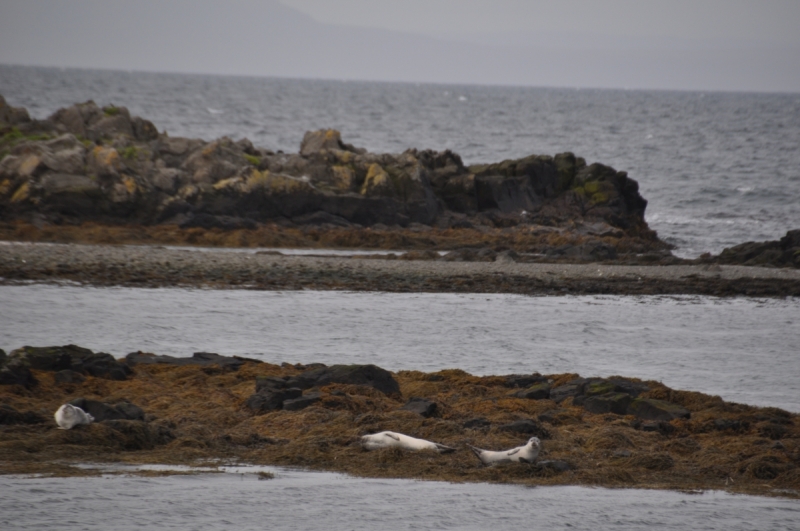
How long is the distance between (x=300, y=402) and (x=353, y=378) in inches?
49.5

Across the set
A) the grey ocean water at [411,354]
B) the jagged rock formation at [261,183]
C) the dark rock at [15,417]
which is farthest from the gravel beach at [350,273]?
the dark rock at [15,417]

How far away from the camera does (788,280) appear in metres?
25.6

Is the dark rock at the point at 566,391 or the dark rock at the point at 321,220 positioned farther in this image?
the dark rock at the point at 321,220

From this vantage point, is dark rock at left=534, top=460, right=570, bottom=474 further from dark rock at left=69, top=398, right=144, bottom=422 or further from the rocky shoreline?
dark rock at left=69, top=398, right=144, bottom=422

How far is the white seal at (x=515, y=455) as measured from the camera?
9.77 meters

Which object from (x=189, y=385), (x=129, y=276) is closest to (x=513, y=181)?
(x=129, y=276)

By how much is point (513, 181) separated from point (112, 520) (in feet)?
94.9

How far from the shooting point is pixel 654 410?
485 inches

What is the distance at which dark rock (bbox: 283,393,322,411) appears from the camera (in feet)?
39.1

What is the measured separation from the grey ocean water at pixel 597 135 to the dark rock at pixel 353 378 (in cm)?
2162

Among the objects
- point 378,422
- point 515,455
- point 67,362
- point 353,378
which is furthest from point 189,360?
point 515,455

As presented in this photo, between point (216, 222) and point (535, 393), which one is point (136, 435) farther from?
point (216, 222)

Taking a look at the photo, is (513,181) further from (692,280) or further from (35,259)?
(35,259)

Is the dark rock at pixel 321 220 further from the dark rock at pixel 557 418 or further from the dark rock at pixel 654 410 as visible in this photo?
the dark rock at pixel 557 418
